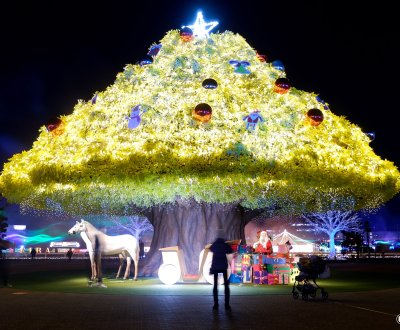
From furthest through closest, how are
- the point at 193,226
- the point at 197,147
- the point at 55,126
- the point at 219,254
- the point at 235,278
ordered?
1. the point at 193,226
2. the point at 55,126
3. the point at 235,278
4. the point at 197,147
5. the point at 219,254

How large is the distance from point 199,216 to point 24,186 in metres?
7.93

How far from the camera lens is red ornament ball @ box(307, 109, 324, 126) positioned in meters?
21.1

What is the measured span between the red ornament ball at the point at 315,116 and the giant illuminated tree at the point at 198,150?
60 millimetres

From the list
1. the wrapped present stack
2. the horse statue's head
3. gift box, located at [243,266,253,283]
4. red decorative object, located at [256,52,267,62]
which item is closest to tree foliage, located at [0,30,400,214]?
red decorative object, located at [256,52,267,62]

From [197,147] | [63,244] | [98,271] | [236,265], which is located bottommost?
[98,271]

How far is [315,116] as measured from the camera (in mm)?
21094

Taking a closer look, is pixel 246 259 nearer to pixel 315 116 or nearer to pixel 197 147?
pixel 197 147

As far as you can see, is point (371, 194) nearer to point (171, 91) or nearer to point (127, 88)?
point (171, 91)

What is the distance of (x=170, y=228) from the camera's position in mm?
25812

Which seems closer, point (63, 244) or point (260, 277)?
point (260, 277)

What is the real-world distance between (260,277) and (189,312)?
9579 mm

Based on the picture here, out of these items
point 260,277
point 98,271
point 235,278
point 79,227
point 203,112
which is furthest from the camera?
point 235,278

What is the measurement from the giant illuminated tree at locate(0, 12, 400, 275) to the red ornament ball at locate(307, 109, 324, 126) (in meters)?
0.06

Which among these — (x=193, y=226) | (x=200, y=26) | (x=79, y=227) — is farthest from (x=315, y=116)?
(x=79, y=227)
